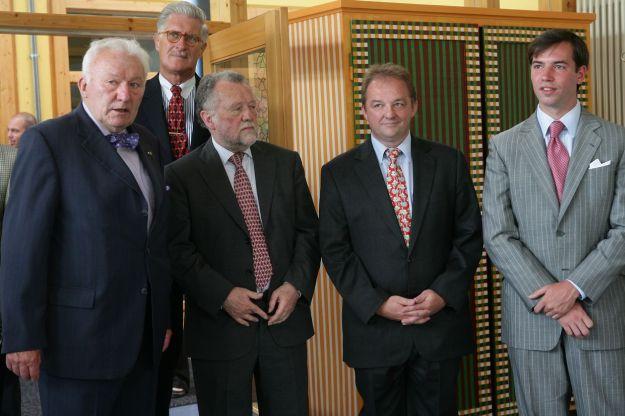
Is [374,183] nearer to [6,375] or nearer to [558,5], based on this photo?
[6,375]

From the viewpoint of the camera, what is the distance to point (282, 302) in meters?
2.98

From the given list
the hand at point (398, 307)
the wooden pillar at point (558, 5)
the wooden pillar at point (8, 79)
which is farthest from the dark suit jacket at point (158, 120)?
the wooden pillar at point (8, 79)

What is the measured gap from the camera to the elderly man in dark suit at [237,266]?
9.80ft

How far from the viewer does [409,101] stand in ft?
10.3

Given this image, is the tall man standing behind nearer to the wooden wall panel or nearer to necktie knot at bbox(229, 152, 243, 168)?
necktie knot at bbox(229, 152, 243, 168)

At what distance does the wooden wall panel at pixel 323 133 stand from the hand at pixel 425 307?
3.27ft

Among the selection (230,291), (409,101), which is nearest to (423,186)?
(409,101)

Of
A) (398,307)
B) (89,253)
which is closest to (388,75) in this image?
(398,307)

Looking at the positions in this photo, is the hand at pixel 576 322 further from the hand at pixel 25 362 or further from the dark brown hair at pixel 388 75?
the hand at pixel 25 362

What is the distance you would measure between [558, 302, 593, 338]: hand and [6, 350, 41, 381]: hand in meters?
1.79

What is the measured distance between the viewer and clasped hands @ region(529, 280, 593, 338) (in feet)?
9.57

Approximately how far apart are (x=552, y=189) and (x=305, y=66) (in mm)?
1516

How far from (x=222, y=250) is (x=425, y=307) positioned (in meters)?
0.78

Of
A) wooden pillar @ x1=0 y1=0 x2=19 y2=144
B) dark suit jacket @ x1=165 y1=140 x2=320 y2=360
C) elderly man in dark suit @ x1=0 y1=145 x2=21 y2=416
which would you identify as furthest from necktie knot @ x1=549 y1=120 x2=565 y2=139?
wooden pillar @ x1=0 y1=0 x2=19 y2=144
